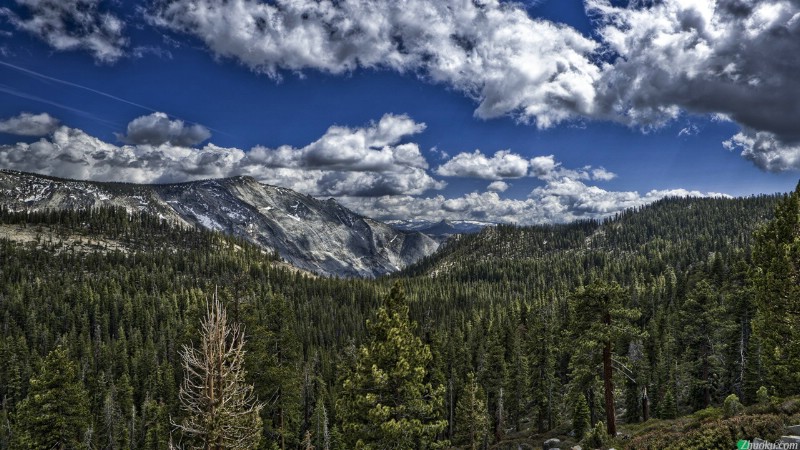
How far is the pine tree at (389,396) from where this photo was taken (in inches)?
869

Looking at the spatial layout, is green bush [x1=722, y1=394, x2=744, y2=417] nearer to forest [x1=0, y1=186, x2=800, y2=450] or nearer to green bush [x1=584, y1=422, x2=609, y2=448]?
forest [x1=0, y1=186, x2=800, y2=450]

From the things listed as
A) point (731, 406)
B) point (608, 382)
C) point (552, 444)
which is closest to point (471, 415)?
point (552, 444)

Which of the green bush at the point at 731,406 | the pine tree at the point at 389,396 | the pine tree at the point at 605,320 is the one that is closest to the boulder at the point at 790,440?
the green bush at the point at 731,406

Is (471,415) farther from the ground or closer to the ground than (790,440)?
closer to the ground

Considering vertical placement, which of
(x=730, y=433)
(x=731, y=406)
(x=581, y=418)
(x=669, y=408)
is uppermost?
(x=730, y=433)

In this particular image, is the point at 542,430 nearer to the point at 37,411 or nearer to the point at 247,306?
the point at 247,306

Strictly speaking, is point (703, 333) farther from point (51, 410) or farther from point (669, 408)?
point (51, 410)

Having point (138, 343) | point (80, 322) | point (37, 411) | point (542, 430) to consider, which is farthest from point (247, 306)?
point (80, 322)

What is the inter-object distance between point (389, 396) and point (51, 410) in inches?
1134

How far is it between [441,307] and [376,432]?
556ft

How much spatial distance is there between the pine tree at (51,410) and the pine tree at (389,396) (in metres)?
25.4

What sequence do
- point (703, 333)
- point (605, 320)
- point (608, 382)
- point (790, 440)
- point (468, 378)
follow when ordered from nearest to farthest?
1. point (790, 440)
2. point (605, 320)
3. point (608, 382)
4. point (703, 333)
5. point (468, 378)

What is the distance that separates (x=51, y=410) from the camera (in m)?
33.3

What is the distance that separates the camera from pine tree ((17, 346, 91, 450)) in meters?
33.1
